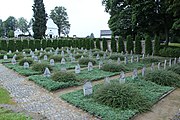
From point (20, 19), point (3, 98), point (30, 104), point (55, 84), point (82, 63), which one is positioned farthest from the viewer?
point (20, 19)

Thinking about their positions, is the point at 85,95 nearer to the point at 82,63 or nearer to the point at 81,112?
the point at 81,112

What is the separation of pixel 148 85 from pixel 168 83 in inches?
46.9

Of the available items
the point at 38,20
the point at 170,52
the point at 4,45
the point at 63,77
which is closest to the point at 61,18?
the point at 38,20

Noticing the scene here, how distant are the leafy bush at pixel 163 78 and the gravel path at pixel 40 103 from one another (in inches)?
182

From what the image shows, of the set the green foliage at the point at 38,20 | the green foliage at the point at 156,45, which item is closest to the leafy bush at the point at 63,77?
the green foliage at the point at 156,45

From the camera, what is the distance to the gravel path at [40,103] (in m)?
5.24

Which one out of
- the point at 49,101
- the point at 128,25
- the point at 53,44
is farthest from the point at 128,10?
the point at 49,101

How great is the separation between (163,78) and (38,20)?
34120mm

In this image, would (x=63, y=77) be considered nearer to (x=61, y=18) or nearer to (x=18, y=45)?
(x=18, y=45)

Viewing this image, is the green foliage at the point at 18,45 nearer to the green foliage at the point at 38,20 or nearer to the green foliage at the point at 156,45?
the green foliage at the point at 38,20

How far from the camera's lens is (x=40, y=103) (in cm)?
614

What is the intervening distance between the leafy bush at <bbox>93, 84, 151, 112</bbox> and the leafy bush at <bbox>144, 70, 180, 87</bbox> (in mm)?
2833

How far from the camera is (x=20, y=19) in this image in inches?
3167

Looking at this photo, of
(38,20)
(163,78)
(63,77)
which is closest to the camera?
(63,77)
